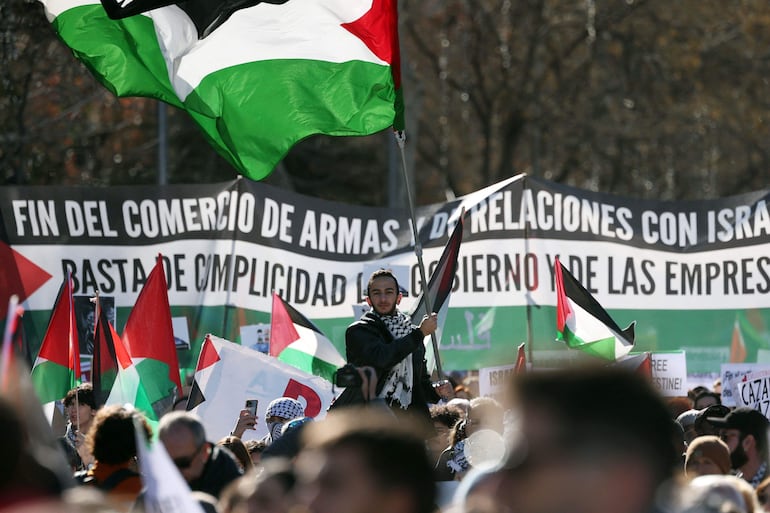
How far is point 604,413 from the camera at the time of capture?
2.14 meters

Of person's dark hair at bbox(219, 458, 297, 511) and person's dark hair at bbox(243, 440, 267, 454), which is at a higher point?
A: person's dark hair at bbox(219, 458, 297, 511)

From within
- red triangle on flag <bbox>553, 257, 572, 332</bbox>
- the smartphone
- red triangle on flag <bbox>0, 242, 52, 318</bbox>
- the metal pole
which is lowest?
the smartphone

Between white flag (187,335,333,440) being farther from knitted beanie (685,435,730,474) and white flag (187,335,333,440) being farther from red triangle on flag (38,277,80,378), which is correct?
knitted beanie (685,435,730,474)

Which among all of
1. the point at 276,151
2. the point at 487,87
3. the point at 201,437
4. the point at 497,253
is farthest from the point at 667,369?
the point at 487,87

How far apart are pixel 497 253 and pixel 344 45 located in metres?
3.30

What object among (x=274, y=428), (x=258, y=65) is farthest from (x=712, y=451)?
(x=258, y=65)

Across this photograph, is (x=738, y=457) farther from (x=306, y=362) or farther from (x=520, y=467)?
(x=520, y=467)

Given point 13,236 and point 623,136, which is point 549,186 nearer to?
point 13,236

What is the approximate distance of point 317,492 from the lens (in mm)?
2518

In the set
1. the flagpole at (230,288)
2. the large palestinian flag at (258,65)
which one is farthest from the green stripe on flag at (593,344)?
the flagpole at (230,288)

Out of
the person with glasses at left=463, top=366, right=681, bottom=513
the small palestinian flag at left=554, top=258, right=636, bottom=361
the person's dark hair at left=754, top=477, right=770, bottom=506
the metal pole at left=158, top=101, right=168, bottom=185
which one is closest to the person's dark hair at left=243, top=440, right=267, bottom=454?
the person's dark hair at left=754, top=477, right=770, bottom=506

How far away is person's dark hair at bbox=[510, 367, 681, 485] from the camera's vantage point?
2.12m

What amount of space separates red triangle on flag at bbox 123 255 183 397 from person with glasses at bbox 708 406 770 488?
13.0 feet

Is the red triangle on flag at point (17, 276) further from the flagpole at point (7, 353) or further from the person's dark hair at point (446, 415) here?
the flagpole at point (7, 353)
